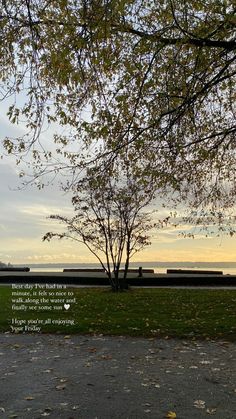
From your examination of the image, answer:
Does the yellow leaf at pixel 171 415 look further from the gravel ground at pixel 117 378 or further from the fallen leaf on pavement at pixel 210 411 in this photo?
the fallen leaf on pavement at pixel 210 411

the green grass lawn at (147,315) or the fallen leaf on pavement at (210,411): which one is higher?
the green grass lawn at (147,315)

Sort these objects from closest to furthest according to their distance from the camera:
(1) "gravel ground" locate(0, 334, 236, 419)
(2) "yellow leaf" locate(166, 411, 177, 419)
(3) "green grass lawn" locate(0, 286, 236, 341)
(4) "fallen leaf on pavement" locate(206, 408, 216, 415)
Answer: (2) "yellow leaf" locate(166, 411, 177, 419)
(4) "fallen leaf on pavement" locate(206, 408, 216, 415)
(1) "gravel ground" locate(0, 334, 236, 419)
(3) "green grass lawn" locate(0, 286, 236, 341)

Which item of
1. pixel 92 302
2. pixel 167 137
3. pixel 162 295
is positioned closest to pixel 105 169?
pixel 167 137

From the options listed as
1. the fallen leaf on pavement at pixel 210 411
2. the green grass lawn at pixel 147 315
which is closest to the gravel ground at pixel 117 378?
the fallen leaf on pavement at pixel 210 411

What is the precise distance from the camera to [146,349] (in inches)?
367

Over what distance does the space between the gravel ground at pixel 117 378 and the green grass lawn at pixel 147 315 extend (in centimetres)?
100

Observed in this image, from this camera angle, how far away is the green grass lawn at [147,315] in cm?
1129

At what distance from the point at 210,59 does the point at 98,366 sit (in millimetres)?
5899

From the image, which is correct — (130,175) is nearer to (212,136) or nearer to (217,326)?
(212,136)

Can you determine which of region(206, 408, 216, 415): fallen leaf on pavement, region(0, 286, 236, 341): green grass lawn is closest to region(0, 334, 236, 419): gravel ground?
region(206, 408, 216, 415): fallen leaf on pavement

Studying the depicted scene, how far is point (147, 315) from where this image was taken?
13641mm

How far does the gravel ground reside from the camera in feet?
18.5

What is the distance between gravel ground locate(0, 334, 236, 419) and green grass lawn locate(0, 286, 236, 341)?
100 centimetres

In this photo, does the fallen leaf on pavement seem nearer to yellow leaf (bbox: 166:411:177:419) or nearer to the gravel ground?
the gravel ground
